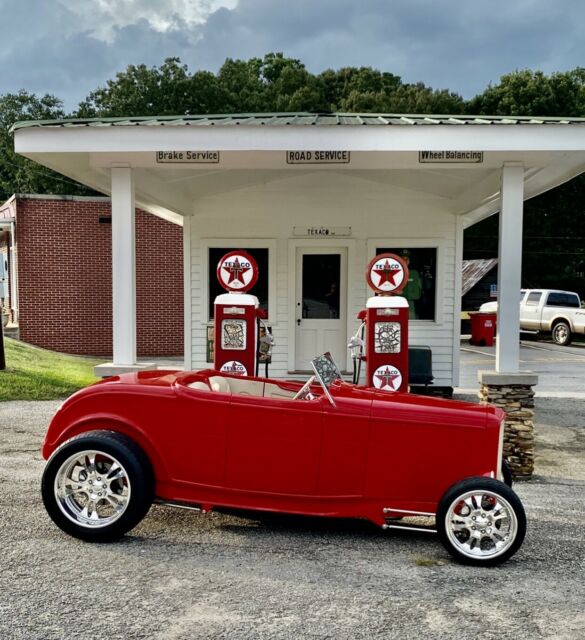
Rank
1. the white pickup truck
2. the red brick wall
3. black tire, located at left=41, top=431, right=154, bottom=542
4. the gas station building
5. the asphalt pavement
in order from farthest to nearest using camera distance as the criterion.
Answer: the white pickup truck, the red brick wall, the asphalt pavement, the gas station building, black tire, located at left=41, top=431, right=154, bottom=542

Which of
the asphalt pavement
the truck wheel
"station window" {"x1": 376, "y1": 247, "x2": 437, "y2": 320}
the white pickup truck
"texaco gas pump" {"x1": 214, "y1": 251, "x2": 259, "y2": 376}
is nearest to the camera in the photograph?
"texaco gas pump" {"x1": 214, "y1": 251, "x2": 259, "y2": 376}

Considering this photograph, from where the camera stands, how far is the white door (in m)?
10.1

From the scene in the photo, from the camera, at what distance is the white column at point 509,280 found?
646 cm

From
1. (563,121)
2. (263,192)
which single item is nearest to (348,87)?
(263,192)

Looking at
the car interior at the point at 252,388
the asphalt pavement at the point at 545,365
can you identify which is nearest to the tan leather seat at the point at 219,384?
the car interior at the point at 252,388

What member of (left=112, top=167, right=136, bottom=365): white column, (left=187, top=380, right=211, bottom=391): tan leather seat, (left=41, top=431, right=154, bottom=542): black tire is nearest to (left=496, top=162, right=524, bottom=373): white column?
(left=187, top=380, right=211, bottom=391): tan leather seat

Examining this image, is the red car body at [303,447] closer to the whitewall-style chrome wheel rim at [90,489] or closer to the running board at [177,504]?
the running board at [177,504]

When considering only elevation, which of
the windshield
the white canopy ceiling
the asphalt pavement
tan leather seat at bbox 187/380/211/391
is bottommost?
the asphalt pavement

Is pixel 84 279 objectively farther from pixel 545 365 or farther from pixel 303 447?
pixel 303 447

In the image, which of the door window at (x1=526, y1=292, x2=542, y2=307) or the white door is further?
the door window at (x1=526, y1=292, x2=542, y2=307)

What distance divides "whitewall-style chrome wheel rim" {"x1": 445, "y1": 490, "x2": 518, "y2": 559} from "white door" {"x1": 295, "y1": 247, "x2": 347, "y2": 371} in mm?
6161

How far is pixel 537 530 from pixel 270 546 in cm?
204

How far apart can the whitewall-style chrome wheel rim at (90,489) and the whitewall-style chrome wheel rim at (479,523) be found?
212 cm

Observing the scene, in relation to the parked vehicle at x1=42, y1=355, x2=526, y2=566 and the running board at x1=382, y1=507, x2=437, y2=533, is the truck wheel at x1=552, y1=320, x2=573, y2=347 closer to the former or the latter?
the parked vehicle at x1=42, y1=355, x2=526, y2=566
